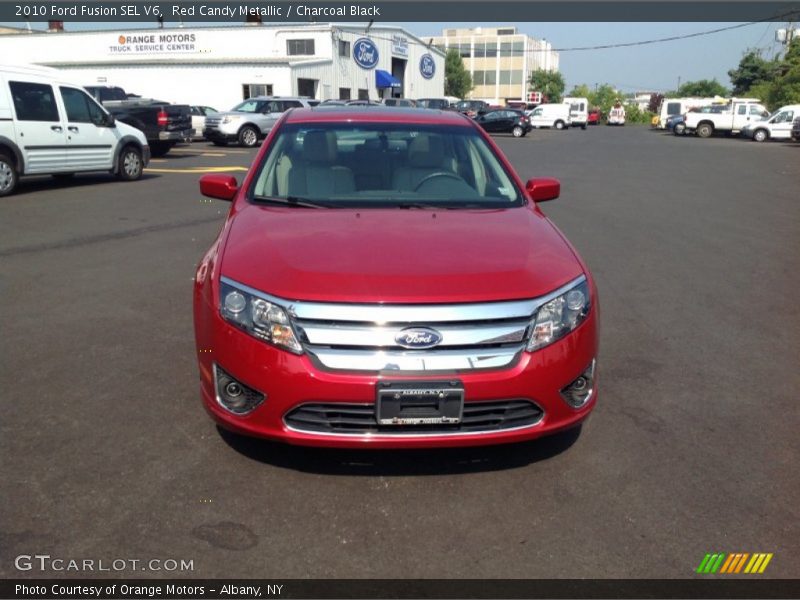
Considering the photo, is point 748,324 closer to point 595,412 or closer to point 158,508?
point 595,412

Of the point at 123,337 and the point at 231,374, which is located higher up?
the point at 231,374

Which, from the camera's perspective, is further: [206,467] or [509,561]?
[206,467]

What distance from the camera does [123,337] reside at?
5.11 meters

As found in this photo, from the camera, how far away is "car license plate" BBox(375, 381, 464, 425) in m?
2.91

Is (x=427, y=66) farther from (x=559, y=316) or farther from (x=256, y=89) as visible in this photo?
(x=559, y=316)

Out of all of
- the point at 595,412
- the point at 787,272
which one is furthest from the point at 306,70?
the point at 595,412

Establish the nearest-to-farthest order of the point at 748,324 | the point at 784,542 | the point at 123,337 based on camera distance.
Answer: the point at 784,542 < the point at 123,337 < the point at 748,324

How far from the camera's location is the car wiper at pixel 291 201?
4082 millimetres

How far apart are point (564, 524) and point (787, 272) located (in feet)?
18.8

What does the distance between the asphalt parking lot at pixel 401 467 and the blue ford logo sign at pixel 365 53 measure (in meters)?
40.6

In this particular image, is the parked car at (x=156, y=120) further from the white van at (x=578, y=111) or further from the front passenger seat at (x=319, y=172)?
the white van at (x=578, y=111)

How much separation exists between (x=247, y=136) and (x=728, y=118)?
98.3ft

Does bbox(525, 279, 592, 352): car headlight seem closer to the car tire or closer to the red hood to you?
the red hood

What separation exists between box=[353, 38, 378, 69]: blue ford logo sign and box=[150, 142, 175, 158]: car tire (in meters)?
26.1
